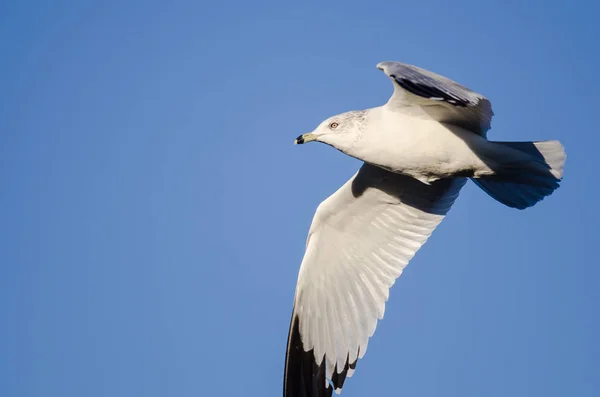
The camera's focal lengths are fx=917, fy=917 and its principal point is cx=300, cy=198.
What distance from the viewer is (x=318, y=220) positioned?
8.87 meters

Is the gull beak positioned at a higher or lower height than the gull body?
higher

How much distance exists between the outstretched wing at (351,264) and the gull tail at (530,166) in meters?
0.94

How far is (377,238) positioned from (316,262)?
0.65m

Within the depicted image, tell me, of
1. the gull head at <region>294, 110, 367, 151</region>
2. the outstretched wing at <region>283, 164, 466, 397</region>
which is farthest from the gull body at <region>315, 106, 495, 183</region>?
the outstretched wing at <region>283, 164, 466, 397</region>

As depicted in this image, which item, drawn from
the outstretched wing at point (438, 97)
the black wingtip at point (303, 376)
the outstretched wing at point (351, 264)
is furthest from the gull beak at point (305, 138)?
the black wingtip at point (303, 376)

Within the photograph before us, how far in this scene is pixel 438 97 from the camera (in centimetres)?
659

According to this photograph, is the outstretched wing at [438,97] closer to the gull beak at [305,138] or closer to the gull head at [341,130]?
the gull head at [341,130]

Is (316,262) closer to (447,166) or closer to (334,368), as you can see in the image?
(334,368)

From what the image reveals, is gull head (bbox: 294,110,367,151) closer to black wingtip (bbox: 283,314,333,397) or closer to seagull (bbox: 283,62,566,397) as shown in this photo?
seagull (bbox: 283,62,566,397)

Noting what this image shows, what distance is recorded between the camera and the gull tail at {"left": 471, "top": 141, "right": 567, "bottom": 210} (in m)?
7.89

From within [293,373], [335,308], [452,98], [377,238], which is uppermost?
[452,98]

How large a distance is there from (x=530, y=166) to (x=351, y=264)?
206 cm

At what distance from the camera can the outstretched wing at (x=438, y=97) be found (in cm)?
672

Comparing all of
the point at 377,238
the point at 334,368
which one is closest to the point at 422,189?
the point at 377,238
